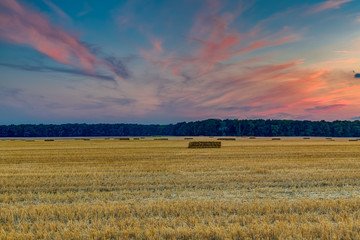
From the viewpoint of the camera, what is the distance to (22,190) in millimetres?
13406

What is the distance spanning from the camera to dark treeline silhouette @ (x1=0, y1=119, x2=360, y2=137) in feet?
513

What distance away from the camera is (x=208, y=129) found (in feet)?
563

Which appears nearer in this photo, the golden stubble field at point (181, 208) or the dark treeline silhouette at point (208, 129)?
the golden stubble field at point (181, 208)

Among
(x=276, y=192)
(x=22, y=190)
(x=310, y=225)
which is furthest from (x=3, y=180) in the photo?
(x=310, y=225)

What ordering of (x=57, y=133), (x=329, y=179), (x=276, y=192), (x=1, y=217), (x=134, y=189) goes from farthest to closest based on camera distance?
(x=57, y=133) < (x=329, y=179) < (x=134, y=189) < (x=276, y=192) < (x=1, y=217)

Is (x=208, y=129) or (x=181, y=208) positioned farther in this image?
(x=208, y=129)

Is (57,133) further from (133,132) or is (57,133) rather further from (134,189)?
(134,189)

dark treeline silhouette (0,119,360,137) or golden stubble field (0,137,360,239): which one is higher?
dark treeline silhouette (0,119,360,137)

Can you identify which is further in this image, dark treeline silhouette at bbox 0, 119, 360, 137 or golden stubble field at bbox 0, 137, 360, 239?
dark treeline silhouette at bbox 0, 119, 360, 137

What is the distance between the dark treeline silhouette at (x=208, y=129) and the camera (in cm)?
15650

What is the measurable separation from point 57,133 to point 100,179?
175 metres

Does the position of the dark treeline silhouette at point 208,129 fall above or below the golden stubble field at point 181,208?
above

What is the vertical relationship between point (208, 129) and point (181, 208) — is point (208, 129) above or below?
above

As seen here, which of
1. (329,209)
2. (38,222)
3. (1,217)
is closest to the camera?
(38,222)
